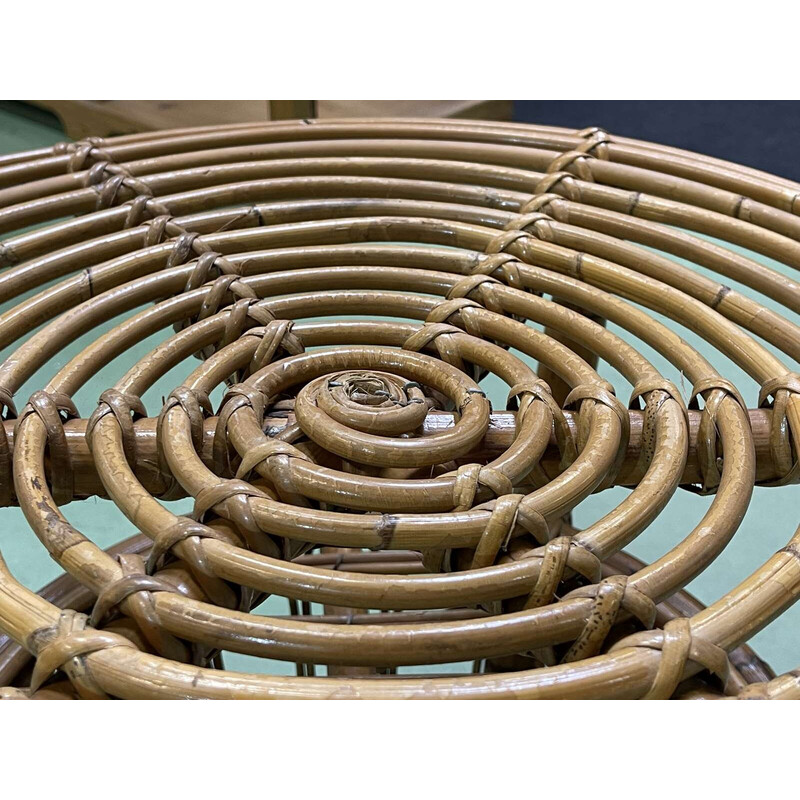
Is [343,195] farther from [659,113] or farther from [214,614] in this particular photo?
[659,113]

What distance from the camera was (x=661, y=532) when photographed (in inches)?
45.5

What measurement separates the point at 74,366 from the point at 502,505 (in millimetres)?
307

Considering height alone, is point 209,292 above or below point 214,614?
above

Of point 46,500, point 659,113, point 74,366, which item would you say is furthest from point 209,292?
point 659,113

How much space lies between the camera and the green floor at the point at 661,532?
3.50ft

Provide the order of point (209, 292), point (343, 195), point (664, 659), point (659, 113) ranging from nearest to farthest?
point (664, 659)
point (209, 292)
point (343, 195)
point (659, 113)

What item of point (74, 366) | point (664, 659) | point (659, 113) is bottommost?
point (664, 659)

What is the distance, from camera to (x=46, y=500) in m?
0.51

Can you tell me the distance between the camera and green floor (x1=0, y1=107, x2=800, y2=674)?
1065mm

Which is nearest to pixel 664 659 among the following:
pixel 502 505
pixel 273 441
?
pixel 502 505

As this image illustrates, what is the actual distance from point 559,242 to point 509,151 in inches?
6.3

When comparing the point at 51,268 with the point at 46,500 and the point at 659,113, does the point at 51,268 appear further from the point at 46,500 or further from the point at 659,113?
the point at 659,113

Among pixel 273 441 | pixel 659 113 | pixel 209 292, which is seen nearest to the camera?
pixel 273 441

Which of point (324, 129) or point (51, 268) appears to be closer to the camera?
point (51, 268)
